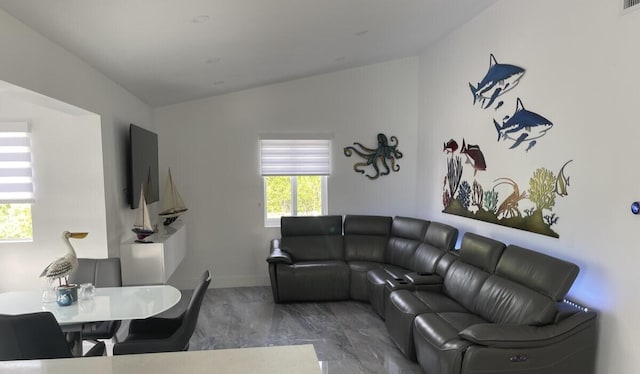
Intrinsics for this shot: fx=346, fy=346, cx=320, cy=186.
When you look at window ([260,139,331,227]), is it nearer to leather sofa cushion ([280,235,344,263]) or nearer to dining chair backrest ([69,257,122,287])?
leather sofa cushion ([280,235,344,263])

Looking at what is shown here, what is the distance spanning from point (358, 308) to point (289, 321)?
898 mm

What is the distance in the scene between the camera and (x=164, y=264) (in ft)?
11.8

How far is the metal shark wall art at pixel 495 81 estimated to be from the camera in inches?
126

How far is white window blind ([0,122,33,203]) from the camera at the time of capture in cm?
311

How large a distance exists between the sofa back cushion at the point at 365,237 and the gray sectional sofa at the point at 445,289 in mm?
14

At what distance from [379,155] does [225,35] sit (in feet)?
10.3

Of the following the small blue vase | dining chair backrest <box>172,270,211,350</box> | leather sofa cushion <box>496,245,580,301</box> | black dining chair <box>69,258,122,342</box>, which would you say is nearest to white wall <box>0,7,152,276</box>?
black dining chair <box>69,258,122,342</box>

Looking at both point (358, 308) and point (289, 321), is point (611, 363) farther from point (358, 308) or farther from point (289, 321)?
point (289, 321)

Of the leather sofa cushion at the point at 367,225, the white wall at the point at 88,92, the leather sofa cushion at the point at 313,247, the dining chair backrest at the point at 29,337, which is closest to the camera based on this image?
the dining chair backrest at the point at 29,337

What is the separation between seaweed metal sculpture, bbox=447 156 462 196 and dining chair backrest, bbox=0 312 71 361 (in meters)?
3.96

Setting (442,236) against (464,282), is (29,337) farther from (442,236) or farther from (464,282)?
(442,236)

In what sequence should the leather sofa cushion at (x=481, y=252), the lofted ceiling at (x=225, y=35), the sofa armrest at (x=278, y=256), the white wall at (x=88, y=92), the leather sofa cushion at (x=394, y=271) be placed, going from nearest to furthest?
the white wall at (x=88, y=92) < the lofted ceiling at (x=225, y=35) < the leather sofa cushion at (x=481, y=252) < the leather sofa cushion at (x=394, y=271) < the sofa armrest at (x=278, y=256)

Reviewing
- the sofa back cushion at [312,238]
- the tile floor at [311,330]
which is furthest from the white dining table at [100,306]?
the sofa back cushion at [312,238]

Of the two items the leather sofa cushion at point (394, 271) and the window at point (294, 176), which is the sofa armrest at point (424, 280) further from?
the window at point (294, 176)
